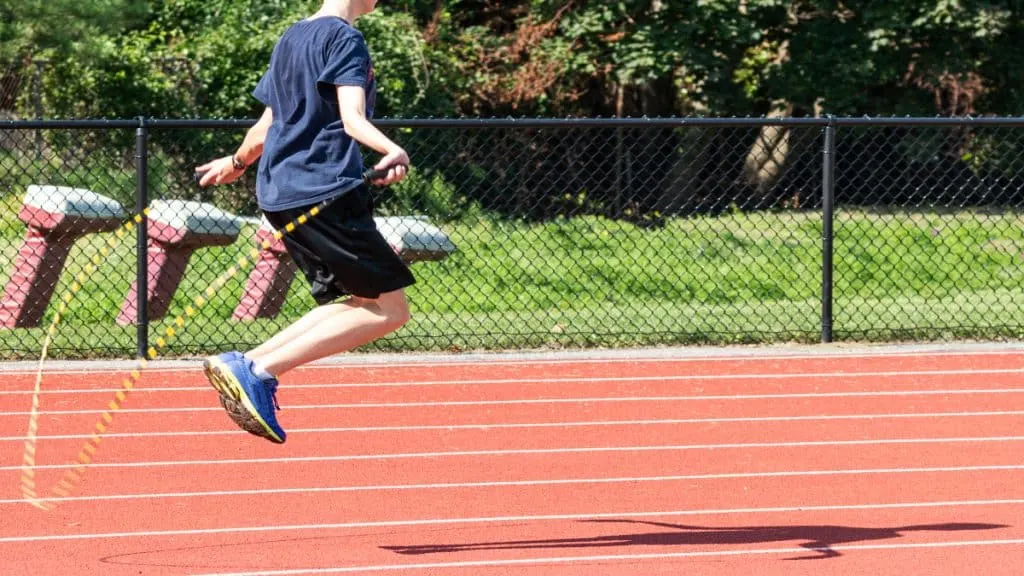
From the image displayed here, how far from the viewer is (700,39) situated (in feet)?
65.9

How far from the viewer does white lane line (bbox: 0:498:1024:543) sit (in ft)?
17.1

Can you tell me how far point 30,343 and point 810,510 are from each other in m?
5.67

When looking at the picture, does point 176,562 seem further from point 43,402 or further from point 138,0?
point 138,0

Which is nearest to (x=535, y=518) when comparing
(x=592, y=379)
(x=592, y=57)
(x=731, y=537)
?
(x=731, y=537)

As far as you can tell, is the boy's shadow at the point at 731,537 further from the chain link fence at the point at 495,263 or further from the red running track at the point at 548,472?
the chain link fence at the point at 495,263

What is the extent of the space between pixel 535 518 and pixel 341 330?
1010 mm

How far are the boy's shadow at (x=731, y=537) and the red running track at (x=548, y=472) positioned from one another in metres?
0.01

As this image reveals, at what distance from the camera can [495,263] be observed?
40.6 feet

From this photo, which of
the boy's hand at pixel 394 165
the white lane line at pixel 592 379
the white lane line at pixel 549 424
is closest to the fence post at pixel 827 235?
the white lane line at pixel 592 379

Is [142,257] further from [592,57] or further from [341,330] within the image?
[592,57]

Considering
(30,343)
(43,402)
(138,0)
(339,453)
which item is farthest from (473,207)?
(339,453)

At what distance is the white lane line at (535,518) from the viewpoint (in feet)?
17.1

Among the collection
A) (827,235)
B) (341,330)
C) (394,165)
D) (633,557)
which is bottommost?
(633,557)

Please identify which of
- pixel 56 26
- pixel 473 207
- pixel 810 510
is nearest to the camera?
pixel 810 510
